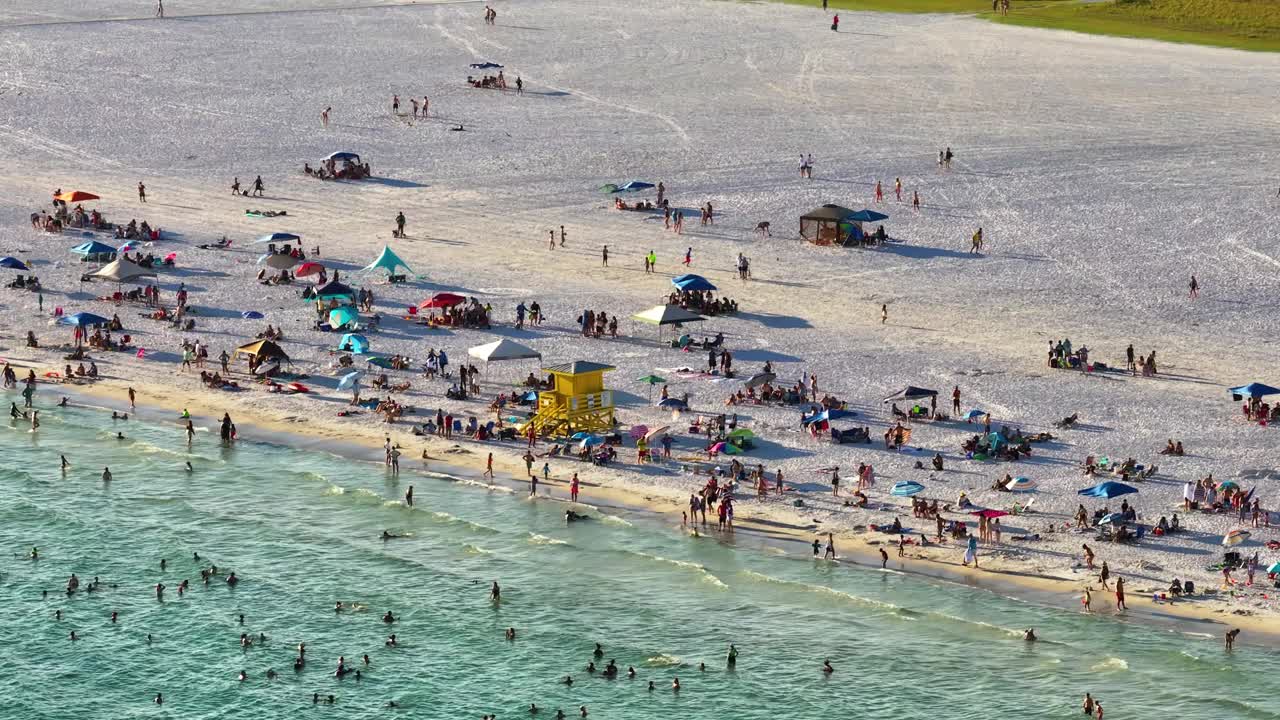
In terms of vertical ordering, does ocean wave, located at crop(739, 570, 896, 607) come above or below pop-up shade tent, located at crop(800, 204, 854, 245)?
below

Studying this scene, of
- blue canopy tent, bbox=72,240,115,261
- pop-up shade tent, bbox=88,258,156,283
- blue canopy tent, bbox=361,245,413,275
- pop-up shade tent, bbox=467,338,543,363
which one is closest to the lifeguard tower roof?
pop-up shade tent, bbox=467,338,543,363

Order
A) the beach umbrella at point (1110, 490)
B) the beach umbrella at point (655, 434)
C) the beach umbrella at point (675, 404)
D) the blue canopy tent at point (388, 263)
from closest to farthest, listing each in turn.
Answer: the beach umbrella at point (1110, 490) → the beach umbrella at point (655, 434) → the beach umbrella at point (675, 404) → the blue canopy tent at point (388, 263)

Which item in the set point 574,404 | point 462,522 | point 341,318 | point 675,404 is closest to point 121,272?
point 341,318

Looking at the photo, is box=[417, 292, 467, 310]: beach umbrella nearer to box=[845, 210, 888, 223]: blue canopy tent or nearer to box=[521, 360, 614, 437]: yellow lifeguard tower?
box=[521, 360, 614, 437]: yellow lifeguard tower

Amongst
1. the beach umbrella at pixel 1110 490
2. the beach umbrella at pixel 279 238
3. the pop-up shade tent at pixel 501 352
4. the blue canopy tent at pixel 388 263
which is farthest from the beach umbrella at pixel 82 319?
the beach umbrella at pixel 1110 490

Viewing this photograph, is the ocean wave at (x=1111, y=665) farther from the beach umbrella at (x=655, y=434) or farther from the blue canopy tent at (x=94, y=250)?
the blue canopy tent at (x=94, y=250)

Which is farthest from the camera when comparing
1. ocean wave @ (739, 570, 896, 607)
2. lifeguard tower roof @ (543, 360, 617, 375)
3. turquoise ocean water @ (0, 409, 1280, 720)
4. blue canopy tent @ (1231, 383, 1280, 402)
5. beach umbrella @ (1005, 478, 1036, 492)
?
blue canopy tent @ (1231, 383, 1280, 402)

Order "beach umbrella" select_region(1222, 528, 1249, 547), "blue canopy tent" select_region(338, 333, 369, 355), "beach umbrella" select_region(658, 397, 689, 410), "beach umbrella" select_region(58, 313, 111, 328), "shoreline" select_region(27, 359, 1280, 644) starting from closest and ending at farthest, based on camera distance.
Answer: "shoreline" select_region(27, 359, 1280, 644) → "beach umbrella" select_region(1222, 528, 1249, 547) → "beach umbrella" select_region(658, 397, 689, 410) → "blue canopy tent" select_region(338, 333, 369, 355) → "beach umbrella" select_region(58, 313, 111, 328)

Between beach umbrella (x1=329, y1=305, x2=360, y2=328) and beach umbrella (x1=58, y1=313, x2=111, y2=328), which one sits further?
beach umbrella (x1=329, y1=305, x2=360, y2=328)
